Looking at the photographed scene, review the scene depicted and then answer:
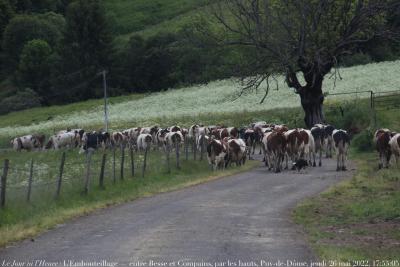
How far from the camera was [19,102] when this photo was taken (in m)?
102

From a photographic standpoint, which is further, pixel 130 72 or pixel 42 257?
pixel 130 72

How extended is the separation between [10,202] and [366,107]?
107 ft

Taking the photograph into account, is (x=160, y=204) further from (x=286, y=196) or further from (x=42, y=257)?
(x=42, y=257)

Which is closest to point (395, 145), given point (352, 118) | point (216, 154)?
point (216, 154)

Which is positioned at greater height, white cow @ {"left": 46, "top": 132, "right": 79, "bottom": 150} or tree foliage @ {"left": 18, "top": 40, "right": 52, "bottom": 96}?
tree foliage @ {"left": 18, "top": 40, "right": 52, "bottom": 96}

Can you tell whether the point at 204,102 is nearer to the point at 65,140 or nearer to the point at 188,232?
A: the point at 65,140

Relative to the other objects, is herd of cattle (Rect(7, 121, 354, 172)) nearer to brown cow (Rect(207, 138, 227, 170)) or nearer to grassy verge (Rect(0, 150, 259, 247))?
brown cow (Rect(207, 138, 227, 170))

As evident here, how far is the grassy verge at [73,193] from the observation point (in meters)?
18.6

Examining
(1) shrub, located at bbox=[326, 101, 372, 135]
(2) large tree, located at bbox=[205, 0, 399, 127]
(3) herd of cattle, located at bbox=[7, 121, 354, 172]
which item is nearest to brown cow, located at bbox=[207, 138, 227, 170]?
(3) herd of cattle, located at bbox=[7, 121, 354, 172]

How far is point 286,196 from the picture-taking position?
23281mm

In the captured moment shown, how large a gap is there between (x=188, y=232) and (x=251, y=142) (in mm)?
26186

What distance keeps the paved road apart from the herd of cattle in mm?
7999

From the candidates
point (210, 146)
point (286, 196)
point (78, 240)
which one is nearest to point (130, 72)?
point (210, 146)

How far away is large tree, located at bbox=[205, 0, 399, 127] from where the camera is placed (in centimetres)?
4641
